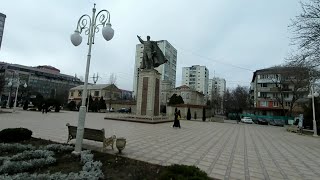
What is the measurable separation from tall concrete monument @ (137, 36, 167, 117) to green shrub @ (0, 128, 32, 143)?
1850 centimetres

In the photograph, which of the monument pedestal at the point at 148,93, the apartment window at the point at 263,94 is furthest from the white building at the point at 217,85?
the monument pedestal at the point at 148,93

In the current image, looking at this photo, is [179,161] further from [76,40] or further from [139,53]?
[139,53]

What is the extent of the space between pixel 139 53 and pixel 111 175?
58.8 meters

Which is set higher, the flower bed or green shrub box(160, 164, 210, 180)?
green shrub box(160, 164, 210, 180)

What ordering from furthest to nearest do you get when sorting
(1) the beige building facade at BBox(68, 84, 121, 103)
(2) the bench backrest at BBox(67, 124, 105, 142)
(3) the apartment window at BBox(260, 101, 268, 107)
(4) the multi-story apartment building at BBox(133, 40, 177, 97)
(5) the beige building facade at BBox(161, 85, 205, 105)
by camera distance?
(1) the beige building facade at BBox(68, 84, 121, 103), (5) the beige building facade at BBox(161, 85, 205, 105), (3) the apartment window at BBox(260, 101, 268, 107), (4) the multi-story apartment building at BBox(133, 40, 177, 97), (2) the bench backrest at BBox(67, 124, 105, 142)

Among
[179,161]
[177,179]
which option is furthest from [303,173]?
[177,179]

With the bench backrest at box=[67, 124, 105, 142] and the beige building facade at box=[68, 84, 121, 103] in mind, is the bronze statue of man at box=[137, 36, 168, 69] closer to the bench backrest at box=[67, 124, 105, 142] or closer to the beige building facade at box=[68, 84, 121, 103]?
the bench backrest at box=[67, 124, 105, 142]

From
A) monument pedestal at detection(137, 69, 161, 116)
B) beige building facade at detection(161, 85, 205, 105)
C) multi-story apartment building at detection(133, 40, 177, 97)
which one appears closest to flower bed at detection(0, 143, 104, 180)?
monument pedestal at detection(137, 69, 161, 116)

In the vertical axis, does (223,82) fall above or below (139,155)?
above

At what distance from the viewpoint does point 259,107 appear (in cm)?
6588

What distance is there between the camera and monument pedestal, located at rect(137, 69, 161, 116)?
27.8 meters

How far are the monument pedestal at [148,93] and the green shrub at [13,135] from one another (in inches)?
726

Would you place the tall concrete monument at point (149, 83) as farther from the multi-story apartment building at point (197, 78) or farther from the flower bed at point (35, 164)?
the multi-story apartment building at point (197, 78)

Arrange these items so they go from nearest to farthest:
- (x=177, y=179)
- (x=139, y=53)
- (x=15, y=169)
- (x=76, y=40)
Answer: (x=177, y=179), (x=15, y=169), (x=76, y=40), (x=139, y=53)
